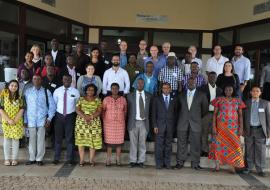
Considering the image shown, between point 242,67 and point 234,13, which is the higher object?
point 234,13

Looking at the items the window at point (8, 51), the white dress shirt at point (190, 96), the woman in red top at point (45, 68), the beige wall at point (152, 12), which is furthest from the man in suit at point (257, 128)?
the beige wall at point (152, 12)

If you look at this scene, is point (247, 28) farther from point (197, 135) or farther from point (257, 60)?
point (197, 135)

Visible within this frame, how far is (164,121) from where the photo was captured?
22.2 ft

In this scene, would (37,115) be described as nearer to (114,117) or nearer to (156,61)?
(114,117)

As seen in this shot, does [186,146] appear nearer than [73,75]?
Yes

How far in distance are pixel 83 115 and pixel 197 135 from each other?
2163mm

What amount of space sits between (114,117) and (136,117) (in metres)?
0.42

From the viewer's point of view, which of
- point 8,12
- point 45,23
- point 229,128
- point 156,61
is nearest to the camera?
point 229,128

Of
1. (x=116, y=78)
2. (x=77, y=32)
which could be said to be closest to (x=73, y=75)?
(x=116, y=78)

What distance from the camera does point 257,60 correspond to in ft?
35.5

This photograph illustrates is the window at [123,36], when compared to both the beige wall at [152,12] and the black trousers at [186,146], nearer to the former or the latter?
the beige wall at [152,12]

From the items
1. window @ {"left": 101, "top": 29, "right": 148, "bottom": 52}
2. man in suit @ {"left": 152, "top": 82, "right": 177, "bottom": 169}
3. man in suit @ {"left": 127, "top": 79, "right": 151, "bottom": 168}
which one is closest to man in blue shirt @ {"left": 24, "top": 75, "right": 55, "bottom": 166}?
man in suit @ {"left": 127, "top": 79, "right": 151, "bottom": 168}

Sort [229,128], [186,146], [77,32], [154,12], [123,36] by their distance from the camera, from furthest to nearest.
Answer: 1. [123,36]
2. [154,12]
3. [77,32]
4. [186,146]
5. [229,128]

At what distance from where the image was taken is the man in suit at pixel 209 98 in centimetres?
709
